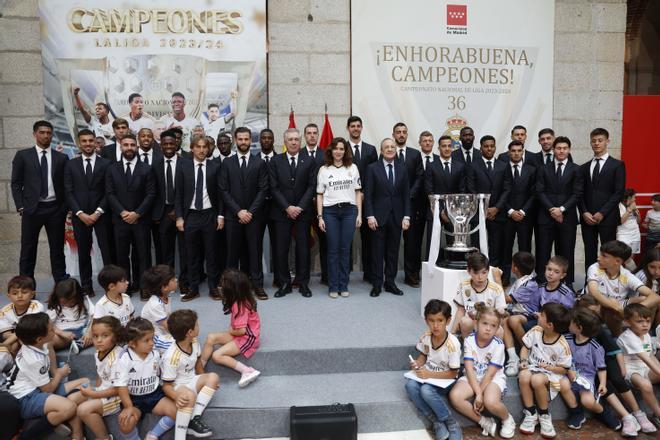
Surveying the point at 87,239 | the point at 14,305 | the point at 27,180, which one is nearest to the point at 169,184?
the point at 87,239

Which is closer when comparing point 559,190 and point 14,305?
point 14,305

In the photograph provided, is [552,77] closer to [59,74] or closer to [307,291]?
[307,291]

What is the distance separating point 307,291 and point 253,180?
1143 mm

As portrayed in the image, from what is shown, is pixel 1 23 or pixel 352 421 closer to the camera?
pixel 352 421

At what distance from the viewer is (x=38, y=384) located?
3.26 metres

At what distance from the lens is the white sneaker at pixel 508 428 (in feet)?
10.8

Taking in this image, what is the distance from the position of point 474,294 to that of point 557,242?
1.96 metres

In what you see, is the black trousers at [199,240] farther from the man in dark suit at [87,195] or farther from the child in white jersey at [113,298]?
the child in white jersey at [113,298]

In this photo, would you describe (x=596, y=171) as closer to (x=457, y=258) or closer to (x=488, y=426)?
(x=457, y=258)

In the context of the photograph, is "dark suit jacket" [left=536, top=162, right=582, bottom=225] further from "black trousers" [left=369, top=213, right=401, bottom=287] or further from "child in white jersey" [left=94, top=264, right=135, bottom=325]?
"child in white jersey" [left=94, top=264, right=135, bottom=325]

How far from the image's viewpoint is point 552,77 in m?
6.80

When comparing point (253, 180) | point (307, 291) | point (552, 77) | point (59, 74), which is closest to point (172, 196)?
point (253, 180)

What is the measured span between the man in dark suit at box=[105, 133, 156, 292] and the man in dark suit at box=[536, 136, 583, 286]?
12.1 ft

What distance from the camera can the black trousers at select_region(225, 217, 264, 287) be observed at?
5.08 meters
